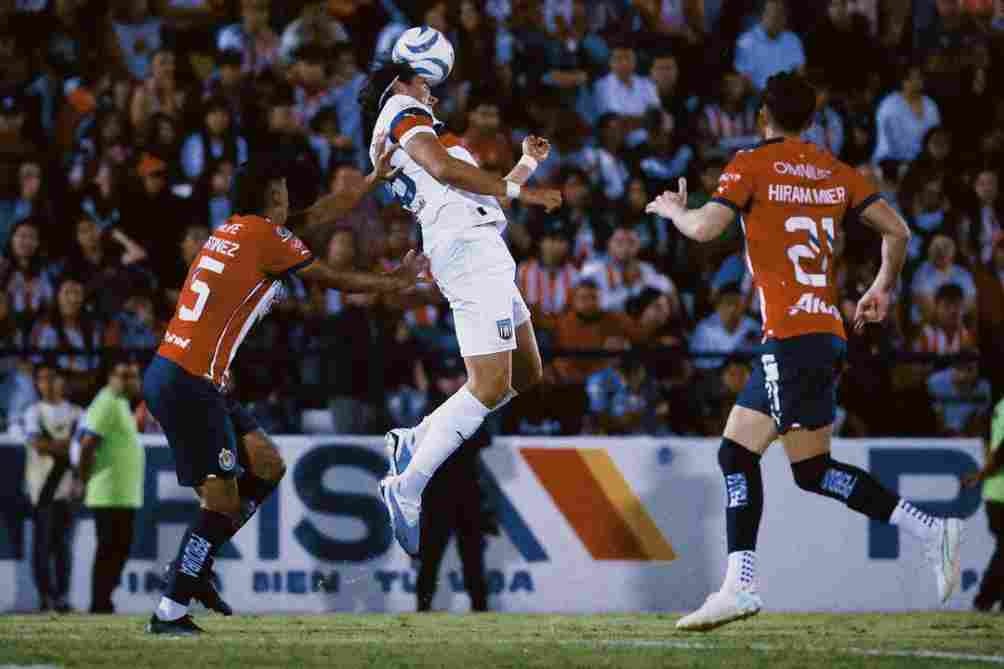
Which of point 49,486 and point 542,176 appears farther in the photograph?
point 542,176

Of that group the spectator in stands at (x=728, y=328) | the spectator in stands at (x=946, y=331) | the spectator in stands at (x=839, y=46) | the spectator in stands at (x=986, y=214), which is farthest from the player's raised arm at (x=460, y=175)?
the spectator in stands at (x=839, y=46)

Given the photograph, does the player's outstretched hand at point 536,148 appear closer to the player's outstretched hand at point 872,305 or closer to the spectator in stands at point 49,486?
the player's outstretched hand at point 872,305

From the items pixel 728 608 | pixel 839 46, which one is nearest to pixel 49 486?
pixel 728 608

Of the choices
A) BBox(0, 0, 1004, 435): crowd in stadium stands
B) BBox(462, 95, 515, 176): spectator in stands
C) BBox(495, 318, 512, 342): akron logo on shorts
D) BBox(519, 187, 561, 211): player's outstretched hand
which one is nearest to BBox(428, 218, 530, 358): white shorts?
BBox(495, 318, 512, 342): akron logo on shorts

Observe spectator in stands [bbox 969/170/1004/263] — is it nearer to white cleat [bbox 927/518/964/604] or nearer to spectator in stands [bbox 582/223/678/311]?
spectator in stands [bbox 582/223/678/311]

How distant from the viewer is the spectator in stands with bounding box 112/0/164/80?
18750 millimetres

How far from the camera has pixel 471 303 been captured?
10562 millimetres

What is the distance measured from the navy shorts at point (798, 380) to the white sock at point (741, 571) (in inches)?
24.9

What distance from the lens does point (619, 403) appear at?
15555 mm

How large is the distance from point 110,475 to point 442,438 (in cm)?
496

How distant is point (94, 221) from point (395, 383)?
322cm

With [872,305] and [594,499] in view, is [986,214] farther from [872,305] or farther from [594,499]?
[872,305]

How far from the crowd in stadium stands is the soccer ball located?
14.9 feet

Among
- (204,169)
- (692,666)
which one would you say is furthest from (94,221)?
(692,666)
